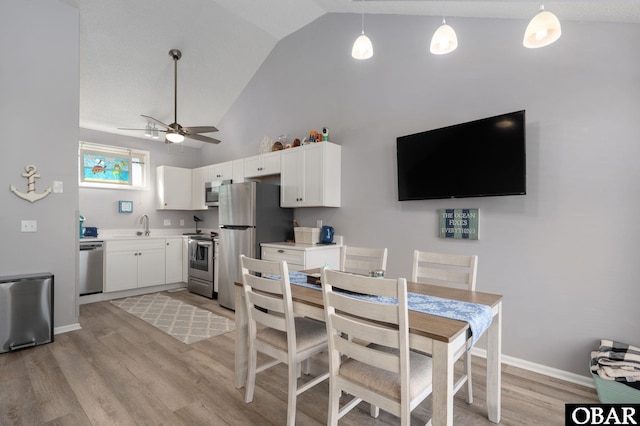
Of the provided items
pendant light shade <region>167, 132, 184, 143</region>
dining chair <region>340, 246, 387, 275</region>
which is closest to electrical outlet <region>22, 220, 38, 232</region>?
pendant light shade <region>167, 132, 184, 143</region>

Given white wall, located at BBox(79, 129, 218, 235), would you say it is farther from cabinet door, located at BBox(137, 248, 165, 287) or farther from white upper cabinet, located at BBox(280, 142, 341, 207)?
white upper cabinet, located at BBox(280, 142, 341, 207)

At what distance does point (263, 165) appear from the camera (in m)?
4.50

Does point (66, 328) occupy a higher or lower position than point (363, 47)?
lower

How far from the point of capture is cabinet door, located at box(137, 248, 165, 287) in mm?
4891

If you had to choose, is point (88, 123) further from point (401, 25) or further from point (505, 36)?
point (505, 36)

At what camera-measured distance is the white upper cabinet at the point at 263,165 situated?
432 centimetres

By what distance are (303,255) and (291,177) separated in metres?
1.12

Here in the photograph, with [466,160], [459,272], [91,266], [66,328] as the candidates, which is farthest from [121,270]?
[466,160]

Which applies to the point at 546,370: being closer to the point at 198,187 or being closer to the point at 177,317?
the point at 177,317

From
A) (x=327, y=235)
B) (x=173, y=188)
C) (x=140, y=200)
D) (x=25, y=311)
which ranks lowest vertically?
(x=25, y=311)

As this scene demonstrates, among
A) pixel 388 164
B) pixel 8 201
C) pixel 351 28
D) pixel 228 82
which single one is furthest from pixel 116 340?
pixel 351 28

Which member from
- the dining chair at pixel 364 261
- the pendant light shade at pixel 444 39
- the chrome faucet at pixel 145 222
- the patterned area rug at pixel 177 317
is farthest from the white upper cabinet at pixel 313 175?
the chrome faucet at pixel 145 222

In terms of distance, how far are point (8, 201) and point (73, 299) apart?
119cm

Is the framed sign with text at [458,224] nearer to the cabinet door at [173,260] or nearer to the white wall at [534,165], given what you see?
the white wall at [534,165]
